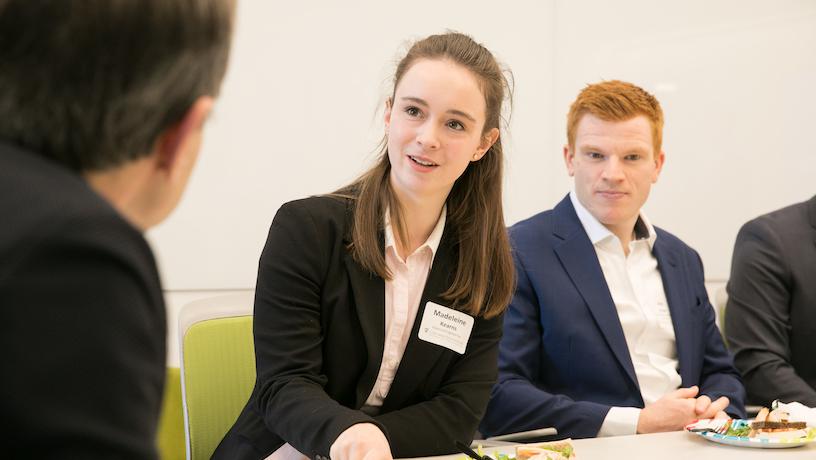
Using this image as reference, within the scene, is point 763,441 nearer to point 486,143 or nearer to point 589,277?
point 589,277

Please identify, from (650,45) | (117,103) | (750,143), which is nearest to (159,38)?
(117,103)

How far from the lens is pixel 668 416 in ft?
6.88

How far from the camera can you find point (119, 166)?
683 millimetres

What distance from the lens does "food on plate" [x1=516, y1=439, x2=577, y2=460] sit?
1.56 meters

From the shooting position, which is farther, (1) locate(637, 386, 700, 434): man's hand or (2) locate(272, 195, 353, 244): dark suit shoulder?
(1) locate(637, 386, 700, 434): man's hand

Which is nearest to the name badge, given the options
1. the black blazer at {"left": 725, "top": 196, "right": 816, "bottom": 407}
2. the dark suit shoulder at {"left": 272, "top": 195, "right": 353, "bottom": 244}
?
the dark suit shoulder at {"left": 272, "top": 195, "right": 353, "bottom": 244}

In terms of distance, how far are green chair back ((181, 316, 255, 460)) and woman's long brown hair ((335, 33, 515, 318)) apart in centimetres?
47

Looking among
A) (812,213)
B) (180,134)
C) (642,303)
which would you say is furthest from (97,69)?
(812,213)

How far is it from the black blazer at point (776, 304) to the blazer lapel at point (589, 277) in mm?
544

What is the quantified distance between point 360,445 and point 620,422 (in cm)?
91

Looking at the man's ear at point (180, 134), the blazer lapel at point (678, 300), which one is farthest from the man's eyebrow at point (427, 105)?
Answer: the man's ear at point (180, 134)

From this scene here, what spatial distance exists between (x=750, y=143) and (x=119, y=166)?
3.99m

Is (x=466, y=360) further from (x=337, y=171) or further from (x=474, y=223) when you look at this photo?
(x=337, y=171)

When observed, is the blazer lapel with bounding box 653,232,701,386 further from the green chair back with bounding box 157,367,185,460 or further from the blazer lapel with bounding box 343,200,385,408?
the green chair back with bounding box 157,367,185,460
